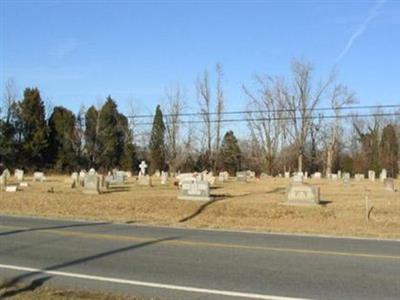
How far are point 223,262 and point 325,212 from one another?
14.3 metres

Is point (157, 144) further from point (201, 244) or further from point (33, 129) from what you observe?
point (201, 244)

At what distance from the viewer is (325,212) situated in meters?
23.6

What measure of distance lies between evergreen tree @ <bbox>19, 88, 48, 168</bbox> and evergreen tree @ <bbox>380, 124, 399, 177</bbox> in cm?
4970

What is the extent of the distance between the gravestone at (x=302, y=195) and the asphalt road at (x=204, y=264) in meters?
10.6

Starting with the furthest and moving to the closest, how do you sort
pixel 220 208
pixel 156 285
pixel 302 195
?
pixel 302 195 < pixel 220 208 < pixel 156 285

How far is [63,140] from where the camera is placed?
82.0m

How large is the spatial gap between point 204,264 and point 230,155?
76371mm

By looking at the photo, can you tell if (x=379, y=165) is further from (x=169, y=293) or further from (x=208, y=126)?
(x=169, y=293)

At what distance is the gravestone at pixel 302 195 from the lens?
82.4ft

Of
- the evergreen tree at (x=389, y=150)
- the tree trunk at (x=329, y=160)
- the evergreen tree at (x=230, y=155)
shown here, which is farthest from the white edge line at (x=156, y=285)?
the evergreen tree at (x=389, y=150)

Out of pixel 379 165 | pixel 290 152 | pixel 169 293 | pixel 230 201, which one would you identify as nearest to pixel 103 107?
pixel 290 152

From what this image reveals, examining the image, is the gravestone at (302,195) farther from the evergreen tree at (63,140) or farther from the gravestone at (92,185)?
the evergreen tree at (63,140)

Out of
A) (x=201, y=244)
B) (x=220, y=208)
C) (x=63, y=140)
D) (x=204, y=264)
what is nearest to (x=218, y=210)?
(x=220, y=208)

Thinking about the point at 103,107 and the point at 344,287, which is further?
the point at 103,107
